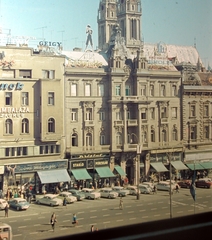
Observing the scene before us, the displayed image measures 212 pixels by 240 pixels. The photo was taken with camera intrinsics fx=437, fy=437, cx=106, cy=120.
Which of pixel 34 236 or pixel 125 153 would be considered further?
pixel 125 153

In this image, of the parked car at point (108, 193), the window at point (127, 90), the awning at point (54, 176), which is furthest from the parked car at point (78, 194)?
the window at point (127, 90)

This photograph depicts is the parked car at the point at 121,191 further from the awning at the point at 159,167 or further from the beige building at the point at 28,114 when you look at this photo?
the beige building at the point at 28,114

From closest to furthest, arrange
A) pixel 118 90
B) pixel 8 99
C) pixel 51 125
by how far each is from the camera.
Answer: pixel 8 99 → pixel 51 125 → pixel 118 90

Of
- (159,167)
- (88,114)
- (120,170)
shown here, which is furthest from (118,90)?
(159,167)

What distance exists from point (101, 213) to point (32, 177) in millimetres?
1207

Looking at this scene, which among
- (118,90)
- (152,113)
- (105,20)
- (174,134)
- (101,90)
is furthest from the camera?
(174,134)

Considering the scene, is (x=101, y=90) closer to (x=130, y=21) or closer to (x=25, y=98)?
(x=130, y=21)

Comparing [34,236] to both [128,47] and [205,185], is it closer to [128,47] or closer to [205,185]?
[205,185]

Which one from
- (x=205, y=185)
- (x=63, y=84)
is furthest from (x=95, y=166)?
(x=205, y=185)

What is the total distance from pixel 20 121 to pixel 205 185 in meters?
3.42

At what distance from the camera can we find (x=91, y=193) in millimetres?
6957

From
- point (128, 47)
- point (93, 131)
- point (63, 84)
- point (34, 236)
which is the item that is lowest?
point (34, 236)

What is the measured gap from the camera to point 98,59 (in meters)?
7.61

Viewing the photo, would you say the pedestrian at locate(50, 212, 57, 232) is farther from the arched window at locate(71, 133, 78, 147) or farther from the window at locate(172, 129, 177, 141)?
the window at locate(172, 129, 177, 141)
